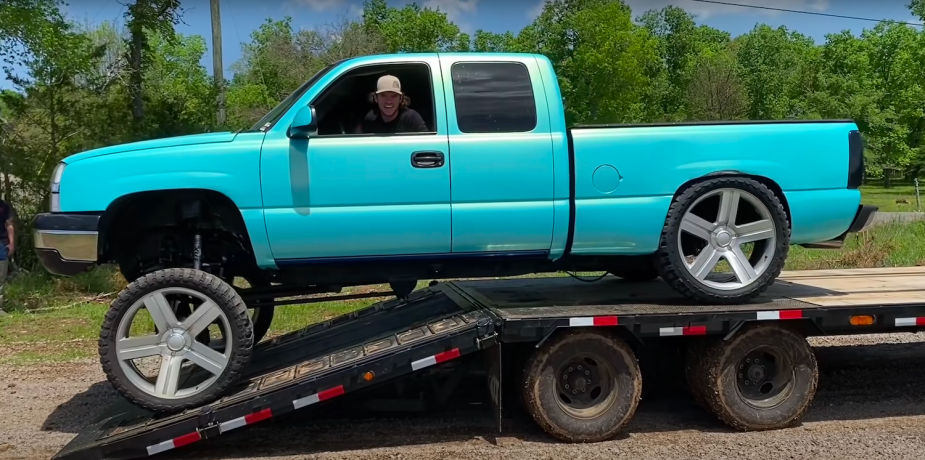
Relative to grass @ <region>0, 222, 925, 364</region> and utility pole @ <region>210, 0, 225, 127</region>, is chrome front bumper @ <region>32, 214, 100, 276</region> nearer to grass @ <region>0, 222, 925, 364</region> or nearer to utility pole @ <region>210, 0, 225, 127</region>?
grass @ <region>0, 222, 925, 364</region>

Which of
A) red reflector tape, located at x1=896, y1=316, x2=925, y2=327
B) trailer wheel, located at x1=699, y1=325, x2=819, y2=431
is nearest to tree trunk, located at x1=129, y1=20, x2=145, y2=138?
trailer wheel, located at x1=699, y1=325, x2=819, y2=431

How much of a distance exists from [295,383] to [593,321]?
1.93m

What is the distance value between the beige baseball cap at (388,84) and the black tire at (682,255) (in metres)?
2.02

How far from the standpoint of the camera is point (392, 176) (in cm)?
469

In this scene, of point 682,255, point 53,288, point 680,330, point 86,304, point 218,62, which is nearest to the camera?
point 680,330

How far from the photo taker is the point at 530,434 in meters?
5.07

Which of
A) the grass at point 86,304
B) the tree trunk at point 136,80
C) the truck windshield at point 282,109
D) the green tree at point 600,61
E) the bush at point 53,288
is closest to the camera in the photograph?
the truck windshield at point 282,109

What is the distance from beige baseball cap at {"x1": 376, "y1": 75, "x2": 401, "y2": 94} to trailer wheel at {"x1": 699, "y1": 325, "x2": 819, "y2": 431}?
277 centimetres

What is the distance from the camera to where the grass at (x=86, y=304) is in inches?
319

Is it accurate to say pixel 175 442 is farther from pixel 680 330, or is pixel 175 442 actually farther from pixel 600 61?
pixel 600 61

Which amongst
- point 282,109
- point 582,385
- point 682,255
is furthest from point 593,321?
point 282,109

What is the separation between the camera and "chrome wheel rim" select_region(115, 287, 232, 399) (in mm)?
4637

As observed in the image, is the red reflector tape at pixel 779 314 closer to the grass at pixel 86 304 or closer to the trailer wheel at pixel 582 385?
the trailer wheel at pixel 582 385

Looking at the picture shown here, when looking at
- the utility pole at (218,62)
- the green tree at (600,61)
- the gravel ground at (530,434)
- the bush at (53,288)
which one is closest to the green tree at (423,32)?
the green tree at (600,61)
